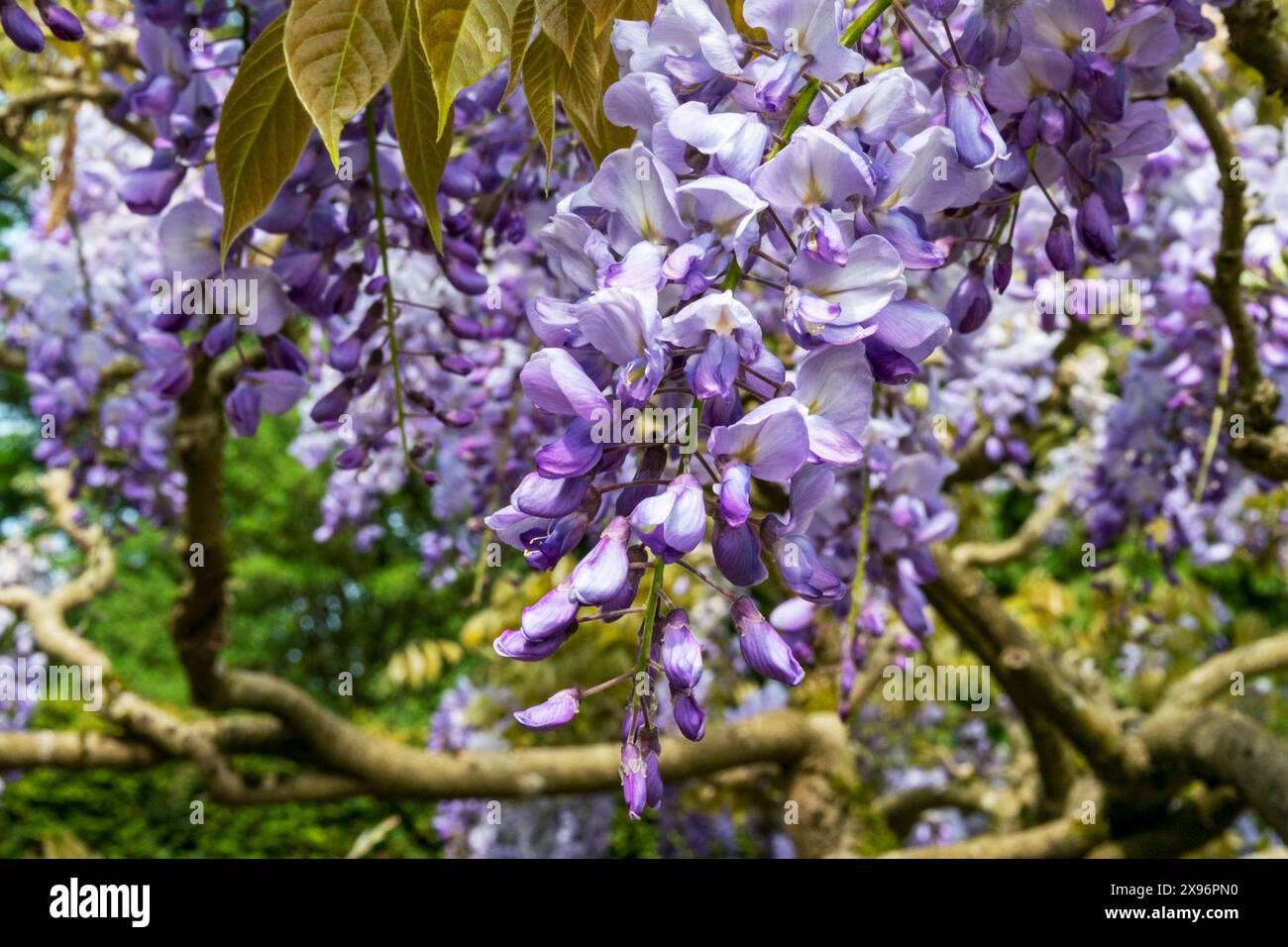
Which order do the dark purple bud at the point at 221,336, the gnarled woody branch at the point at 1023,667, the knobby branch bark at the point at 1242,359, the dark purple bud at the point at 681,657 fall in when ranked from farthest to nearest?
1. the gnarled woody branch at the point at 1023,667
2. the knobby branch bark at the point at 1242,359
3. the dark purple bud at the point at 221,336
4. the dark purple bud at the point at 681,657

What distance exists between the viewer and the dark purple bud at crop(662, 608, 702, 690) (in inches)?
25.6

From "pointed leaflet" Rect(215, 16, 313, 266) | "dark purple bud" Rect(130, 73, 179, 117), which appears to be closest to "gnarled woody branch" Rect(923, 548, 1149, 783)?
"dark purple bud" Rect(130, 73, 179, 117)

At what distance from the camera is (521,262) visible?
204 cm

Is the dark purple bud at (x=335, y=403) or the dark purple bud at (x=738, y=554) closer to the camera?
the dark purple bud at (x=738, y=554)

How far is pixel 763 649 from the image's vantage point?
0.69 metres

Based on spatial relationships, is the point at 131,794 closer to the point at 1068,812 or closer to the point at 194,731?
the point at 194,731

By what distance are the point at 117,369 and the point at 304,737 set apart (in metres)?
1.13

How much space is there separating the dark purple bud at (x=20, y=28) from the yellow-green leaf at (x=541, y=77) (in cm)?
44

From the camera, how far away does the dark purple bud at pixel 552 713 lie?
0.70m

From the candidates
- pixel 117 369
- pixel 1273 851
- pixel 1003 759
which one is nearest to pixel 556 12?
pixel 117 369

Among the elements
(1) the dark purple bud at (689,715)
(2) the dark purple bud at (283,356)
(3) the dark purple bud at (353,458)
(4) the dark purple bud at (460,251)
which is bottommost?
(1) the dark purple bud at (689,715)

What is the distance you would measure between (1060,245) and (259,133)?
669 millimetres

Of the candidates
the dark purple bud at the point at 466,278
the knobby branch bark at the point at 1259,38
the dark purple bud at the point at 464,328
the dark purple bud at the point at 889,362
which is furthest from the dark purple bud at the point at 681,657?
the knobby branch bark at the point at 1259,38

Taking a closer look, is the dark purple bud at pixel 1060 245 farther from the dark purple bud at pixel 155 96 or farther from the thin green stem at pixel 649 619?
the dark purple bud at pixel 155 96
